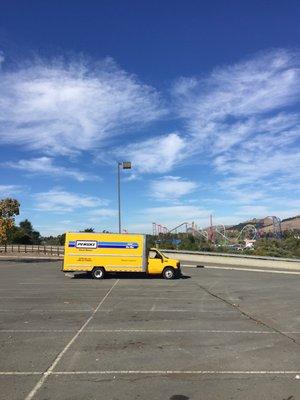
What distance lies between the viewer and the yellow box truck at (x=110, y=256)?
1208 inches

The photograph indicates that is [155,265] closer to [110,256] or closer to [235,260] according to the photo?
[110,256]

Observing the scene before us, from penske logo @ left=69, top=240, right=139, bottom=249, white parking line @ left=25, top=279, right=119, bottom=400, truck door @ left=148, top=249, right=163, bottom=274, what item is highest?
penske logo @ left=69, top=240, right=139, bottom=249

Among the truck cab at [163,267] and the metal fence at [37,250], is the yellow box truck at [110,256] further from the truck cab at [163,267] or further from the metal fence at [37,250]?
the metal fence at [37,250]

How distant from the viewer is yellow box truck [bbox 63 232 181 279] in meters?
30.7

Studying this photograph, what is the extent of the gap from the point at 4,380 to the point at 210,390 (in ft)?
10.0

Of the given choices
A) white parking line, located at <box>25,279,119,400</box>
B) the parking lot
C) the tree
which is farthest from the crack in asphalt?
the tree

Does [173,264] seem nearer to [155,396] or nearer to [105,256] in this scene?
[105,256]

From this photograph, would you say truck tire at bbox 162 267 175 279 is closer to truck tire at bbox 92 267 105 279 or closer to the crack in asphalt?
truck tire at bbox 92 267 105 279

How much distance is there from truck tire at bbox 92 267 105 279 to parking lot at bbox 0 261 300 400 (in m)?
10.0

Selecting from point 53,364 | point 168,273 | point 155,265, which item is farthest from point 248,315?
point 155,265

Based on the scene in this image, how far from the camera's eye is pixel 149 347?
10.5 m

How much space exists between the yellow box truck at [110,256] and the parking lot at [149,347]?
10.1m

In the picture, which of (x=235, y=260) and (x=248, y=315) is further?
(x=235, y=260)

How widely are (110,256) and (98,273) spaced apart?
1180 mm
